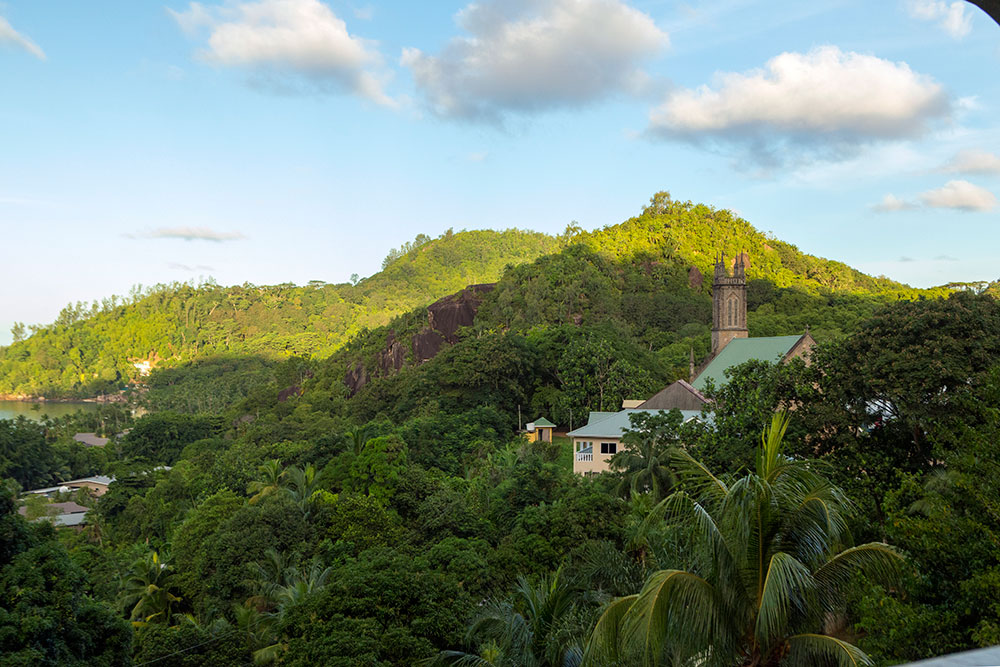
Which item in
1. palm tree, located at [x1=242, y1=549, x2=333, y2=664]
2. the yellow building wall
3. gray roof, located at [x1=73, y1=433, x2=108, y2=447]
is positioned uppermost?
the yellow building wall

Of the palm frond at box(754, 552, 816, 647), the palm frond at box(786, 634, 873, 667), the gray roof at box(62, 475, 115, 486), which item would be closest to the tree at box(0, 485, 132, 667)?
the palm frond at box(754, 552, 816, 647)

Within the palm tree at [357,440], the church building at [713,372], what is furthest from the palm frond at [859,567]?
the palm tree at [357,440]

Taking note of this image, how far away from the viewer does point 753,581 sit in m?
6.63

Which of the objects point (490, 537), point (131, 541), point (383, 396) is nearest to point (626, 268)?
point (383, 396)

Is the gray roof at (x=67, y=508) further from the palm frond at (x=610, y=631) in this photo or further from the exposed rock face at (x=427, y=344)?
the palm frond at (x=610, y=631)

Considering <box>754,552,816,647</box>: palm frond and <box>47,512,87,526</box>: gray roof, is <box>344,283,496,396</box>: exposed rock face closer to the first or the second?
<box>47,512,87,526</box>: gray roof

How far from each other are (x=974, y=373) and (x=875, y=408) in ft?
6.57

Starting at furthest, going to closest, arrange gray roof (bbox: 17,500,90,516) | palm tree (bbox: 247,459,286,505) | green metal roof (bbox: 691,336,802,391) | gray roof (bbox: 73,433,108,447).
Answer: gray roof (bbox: 73,433,108,447)
gray roof (bbox: 17,500,90,516)
green metal roof (bbox: 691,336,802,391)
palm tree (bbox: 247,459,286,505)

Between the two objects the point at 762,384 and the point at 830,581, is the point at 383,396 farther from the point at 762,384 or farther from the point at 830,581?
the point at 830,581

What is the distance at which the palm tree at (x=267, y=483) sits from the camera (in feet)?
81.6

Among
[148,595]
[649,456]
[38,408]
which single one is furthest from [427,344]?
[38,408]

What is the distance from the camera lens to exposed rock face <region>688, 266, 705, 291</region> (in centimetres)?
7031

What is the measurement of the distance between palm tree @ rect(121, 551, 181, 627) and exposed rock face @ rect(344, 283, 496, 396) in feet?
123

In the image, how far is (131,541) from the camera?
1266 inches
